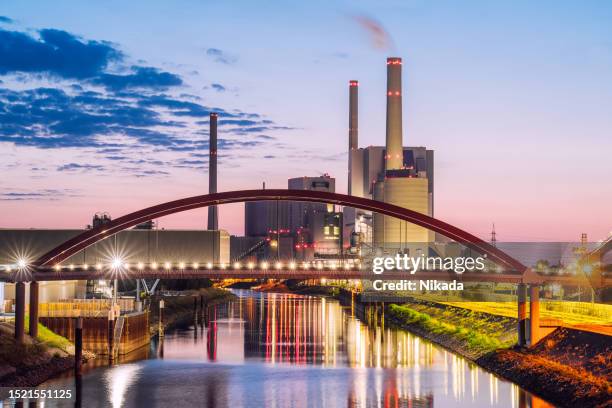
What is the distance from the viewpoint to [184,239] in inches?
4158

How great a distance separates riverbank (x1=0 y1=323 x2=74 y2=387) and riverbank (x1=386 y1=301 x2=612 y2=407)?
→ 24.9 meters

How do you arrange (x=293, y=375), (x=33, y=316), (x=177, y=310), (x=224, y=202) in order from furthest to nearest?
1. (x=177, y=310)
2. (x=224, y=202)
3. (x=33, y=316)
4. (x=293, y=375)

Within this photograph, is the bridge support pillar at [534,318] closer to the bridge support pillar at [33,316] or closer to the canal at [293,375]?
the canal at [293,375]

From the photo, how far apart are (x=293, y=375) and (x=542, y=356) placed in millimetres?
14182

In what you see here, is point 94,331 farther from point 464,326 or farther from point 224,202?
point 464,326

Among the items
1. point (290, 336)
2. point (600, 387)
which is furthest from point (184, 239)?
point (600, 387)

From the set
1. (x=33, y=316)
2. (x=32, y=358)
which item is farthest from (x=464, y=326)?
(x=32, y=358)

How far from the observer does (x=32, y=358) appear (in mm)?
47781

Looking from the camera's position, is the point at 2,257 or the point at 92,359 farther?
the point at 2,257

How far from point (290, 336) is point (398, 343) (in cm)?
1133

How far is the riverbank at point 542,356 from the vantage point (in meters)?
39.4

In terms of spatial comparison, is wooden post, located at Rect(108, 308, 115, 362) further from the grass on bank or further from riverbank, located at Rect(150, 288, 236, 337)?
the grass on bank

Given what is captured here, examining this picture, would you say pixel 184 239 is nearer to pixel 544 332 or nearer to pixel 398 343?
pixel 398 343

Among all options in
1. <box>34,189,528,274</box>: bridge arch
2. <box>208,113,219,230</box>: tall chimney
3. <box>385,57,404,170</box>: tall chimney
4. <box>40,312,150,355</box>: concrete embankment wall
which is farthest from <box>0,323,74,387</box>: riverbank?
<box>208,113,219,230</box>: tall chimney
